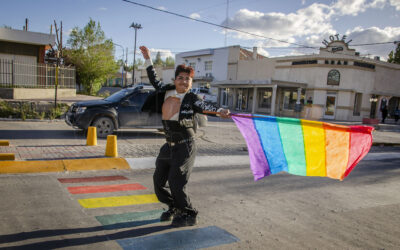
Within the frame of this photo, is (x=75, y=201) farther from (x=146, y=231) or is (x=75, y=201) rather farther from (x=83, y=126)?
(x=83, y=126)

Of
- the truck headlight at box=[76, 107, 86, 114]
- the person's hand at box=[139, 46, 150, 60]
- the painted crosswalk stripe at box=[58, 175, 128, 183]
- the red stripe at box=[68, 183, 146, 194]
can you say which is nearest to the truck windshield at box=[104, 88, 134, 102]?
the truck headlight at box=[76, 107, 86, 114]

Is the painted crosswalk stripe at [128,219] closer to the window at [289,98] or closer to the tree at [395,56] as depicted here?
the window at [289,98]

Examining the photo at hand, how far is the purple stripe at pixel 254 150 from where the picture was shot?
4.07 meters

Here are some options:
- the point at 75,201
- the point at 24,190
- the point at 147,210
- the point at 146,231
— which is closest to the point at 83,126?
the point at 24,190

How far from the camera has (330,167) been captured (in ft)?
13.0

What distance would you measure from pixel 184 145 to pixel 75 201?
84.0 inches

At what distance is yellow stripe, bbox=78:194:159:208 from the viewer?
15.0 ft

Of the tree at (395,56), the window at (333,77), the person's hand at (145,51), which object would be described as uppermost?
the tree at (395,56)

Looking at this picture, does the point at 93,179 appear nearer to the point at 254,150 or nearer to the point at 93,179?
the point at 93,179

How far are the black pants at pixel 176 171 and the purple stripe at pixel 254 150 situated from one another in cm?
79

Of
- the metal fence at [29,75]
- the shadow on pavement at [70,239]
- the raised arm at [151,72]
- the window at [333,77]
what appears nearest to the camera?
the shadow on pavement at [70,239]

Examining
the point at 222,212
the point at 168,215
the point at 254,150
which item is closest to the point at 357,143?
the point at 254,150

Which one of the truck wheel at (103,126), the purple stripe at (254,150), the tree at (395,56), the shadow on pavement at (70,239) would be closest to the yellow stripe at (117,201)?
the shadow on pavement at (70,239)

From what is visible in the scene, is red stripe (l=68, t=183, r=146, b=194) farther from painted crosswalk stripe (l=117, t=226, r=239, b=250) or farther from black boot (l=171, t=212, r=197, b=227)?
painted crosswalk stripe (l=117, t=226, r=239, b=250)
